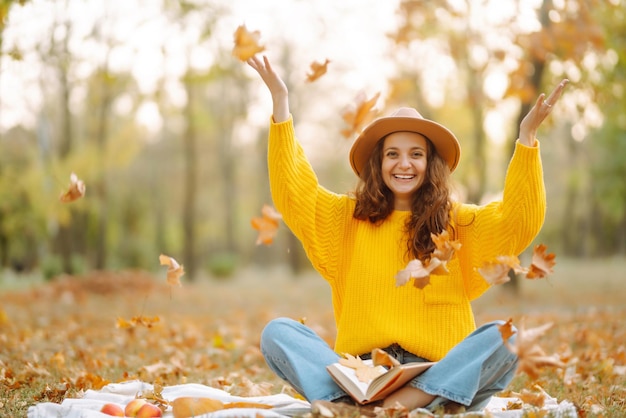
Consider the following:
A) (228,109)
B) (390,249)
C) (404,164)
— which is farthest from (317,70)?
(228,109)

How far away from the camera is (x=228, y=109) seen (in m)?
23.9

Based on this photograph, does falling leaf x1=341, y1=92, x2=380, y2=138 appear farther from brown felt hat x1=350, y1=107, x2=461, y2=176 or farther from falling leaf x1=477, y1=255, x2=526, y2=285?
falling leaf x1=477, y1=255, x2=526, y2=285

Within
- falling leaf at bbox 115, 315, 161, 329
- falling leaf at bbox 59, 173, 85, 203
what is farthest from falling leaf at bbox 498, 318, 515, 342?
falling leaf at bbox 59, 173, 85, 203

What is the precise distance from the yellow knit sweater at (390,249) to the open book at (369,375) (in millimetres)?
227

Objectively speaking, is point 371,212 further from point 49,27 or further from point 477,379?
point 49,27

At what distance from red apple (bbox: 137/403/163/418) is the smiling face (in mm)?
1460

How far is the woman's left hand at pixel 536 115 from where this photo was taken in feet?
9.60

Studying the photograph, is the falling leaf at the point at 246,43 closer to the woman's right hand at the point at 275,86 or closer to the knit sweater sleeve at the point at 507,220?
the woman's right hand at the point at 275,86

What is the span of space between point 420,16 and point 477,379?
346 inches

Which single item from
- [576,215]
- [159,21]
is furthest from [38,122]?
A: [576,215]

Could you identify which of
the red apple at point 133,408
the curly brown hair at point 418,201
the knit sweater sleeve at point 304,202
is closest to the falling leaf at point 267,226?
the knit sweater sleeve at point 304,202

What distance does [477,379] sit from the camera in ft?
9.20

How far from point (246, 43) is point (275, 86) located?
0.83 feet

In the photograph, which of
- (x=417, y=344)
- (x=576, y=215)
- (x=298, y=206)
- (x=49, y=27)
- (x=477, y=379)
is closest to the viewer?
(x=477, y=379)
